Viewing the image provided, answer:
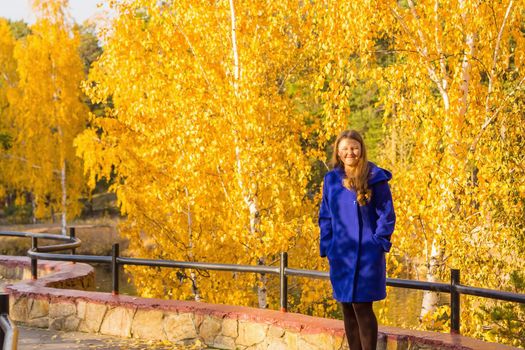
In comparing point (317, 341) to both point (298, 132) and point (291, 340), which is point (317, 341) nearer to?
point (291, 340)

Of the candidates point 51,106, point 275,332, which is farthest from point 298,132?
point 51,106

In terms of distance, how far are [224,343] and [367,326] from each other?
251 cm

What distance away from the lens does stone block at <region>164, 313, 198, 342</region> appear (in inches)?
315

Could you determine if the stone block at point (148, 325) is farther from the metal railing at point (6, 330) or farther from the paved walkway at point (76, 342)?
the metal railing at point (6, 330)

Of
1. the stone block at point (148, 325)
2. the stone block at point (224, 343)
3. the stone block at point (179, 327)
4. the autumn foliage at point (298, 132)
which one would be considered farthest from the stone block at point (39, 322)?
the autumn foliage at point (298, 132)

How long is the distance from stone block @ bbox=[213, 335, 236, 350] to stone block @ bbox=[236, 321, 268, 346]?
0.07 meters

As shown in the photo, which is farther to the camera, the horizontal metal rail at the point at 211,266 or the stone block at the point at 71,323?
the stone block at the point at 71,323

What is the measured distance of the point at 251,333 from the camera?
7598 mm

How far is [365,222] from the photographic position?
5590 millimetres

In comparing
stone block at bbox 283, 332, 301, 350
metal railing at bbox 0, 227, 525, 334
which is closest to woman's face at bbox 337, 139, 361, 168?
metal railing at bbox 0, 227, 525, 334

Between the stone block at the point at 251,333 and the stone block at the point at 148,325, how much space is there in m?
0.93

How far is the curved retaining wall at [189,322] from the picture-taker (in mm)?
6617

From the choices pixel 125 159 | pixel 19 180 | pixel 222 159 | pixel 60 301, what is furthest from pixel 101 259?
pixel 19 180

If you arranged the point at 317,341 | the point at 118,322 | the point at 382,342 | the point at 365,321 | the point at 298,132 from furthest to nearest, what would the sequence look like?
the point at 298,132 < the point at 118,322 < the point at 317,341 < the point at 382,342 < the point at 365,321
